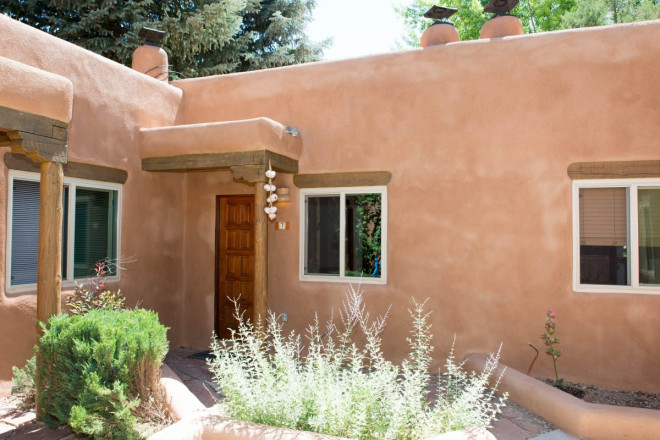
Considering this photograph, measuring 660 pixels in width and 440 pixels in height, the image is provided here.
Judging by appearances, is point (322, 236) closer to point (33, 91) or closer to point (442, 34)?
point (442, 34)

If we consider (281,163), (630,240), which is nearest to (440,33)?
(281,163)

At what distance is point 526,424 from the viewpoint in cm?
496

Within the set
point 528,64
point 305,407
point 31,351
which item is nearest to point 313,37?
point 528,64

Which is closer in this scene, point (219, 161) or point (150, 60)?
point (219, 161)

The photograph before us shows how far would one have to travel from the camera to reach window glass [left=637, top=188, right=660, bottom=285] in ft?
20.8

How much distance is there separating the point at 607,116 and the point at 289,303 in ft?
17.1

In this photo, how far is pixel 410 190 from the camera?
7.26 meters

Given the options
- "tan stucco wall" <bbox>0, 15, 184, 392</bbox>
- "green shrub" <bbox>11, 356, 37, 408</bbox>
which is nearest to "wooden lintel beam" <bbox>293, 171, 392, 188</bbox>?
"tan stucco wall" <bbox>0, 15, 184, 392</bbox>

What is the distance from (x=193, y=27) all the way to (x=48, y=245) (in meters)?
11.1

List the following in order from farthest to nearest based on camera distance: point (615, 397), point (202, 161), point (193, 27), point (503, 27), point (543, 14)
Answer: point (543, 14), point (193, 27), point (503, 27), point (202, 161), point (615, 397)

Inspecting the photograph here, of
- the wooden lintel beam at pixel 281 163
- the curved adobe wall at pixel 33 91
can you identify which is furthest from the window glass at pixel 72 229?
the wooden lintel beam at pixel 281 163

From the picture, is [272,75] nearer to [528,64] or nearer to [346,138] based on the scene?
[346,138]

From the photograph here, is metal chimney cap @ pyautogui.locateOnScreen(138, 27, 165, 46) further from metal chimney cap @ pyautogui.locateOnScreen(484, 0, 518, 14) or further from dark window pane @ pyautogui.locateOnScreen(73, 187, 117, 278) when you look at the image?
metal chimney cap @ pyautogui.locateOnScreen(484, 0, 518, 14)

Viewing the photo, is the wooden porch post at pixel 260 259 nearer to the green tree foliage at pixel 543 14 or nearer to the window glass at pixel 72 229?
the window glass at pixel 72 229
